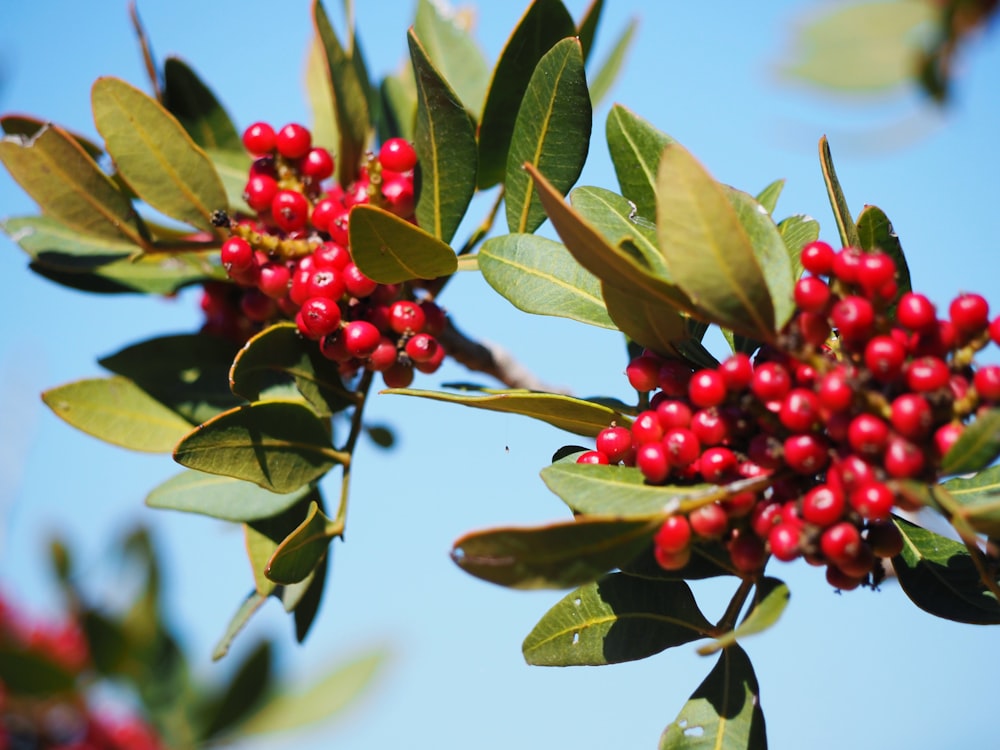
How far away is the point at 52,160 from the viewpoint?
6.89ft

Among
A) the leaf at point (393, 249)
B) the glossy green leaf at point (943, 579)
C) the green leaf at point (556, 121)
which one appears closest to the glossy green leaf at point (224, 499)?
the leaf at point (393, 249)

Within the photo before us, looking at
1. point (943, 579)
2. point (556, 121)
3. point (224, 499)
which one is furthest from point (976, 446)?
point (224, 499)

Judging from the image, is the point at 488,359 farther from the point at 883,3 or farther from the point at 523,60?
the point at 883,3

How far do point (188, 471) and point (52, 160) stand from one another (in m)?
0.72

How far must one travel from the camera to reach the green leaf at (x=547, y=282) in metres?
1.83

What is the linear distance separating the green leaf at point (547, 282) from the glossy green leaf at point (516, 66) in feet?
0.76

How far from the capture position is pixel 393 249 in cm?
178

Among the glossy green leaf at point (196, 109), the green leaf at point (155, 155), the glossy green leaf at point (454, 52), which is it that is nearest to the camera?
the green leaf at point (155, 155)

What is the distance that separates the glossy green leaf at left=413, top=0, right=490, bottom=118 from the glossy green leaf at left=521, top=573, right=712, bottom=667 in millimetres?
1306

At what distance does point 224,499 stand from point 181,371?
0.36 metres

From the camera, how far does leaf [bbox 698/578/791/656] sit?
1.32 metres

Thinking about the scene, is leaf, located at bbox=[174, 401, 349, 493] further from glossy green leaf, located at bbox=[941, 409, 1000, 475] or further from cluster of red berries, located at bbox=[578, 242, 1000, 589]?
glossy green leaf, located at bbox=[941, 409, 1000, 475]

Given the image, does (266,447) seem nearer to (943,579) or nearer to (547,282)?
(547,282)

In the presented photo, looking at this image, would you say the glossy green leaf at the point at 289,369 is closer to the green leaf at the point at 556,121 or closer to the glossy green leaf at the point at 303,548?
the glossy green leaf at the point at 303,548
